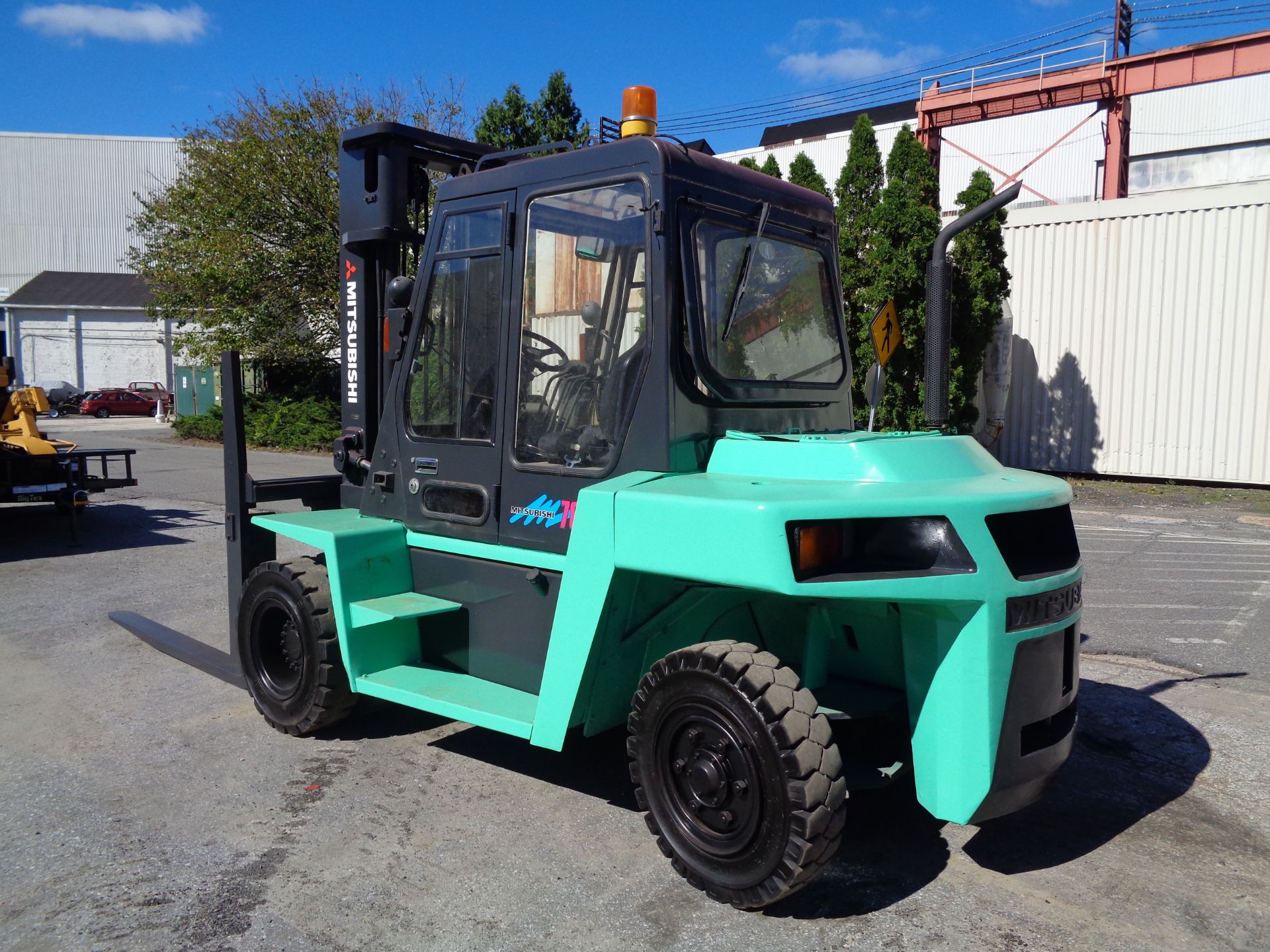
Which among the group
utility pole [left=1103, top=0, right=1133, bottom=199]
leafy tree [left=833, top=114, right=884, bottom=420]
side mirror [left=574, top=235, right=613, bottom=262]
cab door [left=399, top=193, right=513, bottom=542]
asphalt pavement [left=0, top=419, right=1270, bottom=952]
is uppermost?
utility pole [left=1103, top=0, right=1133, bottom=199]

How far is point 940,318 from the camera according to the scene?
3.89m

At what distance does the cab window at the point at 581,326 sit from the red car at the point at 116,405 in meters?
41.7

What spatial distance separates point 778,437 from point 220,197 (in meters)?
22.3

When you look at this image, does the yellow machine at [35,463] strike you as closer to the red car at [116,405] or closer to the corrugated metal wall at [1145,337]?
the corrugated metal wall at [1145,337]

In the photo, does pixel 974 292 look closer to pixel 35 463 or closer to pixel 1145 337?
pixel 1145 337

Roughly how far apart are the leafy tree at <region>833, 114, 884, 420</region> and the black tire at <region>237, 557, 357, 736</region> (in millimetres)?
11840

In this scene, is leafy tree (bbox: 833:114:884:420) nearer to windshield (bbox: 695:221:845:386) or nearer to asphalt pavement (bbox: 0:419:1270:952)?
asphalt pavement (bbox: 0:419:1270:952)

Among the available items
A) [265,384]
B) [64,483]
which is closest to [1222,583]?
[64,483]

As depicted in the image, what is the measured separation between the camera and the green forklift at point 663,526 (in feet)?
10.2

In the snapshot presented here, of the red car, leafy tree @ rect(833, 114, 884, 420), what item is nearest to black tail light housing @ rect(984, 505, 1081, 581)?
A: leafy tree @ rect(833, 114, 884, 420)

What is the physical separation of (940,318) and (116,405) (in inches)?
1746

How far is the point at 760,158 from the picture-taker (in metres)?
29.2

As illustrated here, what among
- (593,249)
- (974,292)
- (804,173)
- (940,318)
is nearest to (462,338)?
(593,249)

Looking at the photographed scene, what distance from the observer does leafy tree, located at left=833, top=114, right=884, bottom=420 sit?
51.0 ft
